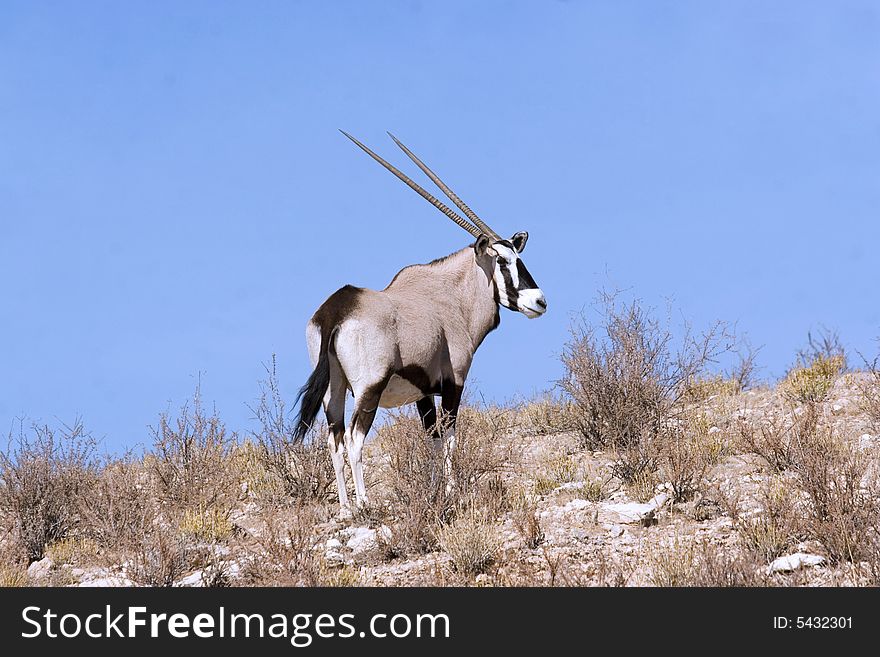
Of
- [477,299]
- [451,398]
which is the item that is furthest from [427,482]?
[477,299]

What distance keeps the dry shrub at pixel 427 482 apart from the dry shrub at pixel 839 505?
2.81m

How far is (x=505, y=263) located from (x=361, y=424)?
8.72ft

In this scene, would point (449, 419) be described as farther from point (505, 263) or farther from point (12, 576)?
point (12, 576)

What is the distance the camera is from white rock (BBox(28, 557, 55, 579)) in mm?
9775

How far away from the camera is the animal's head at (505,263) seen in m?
10.9

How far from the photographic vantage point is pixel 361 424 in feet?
31.0

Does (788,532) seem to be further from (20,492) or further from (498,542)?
(20,492)

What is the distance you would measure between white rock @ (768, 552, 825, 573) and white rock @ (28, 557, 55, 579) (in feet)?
22.0

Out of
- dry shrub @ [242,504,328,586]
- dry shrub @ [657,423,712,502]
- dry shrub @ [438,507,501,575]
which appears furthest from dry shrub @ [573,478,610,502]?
dry shrub @ [242,504,328,586]

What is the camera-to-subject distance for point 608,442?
1203 centimetres

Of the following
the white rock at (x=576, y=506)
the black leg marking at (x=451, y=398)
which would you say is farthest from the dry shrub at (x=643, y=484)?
the black leg marking at (x=451, y=398)

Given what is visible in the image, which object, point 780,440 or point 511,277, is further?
point 511,277

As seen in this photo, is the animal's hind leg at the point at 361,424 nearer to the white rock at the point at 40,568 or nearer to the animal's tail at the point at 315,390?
the animal's tail at the point at 315,390
